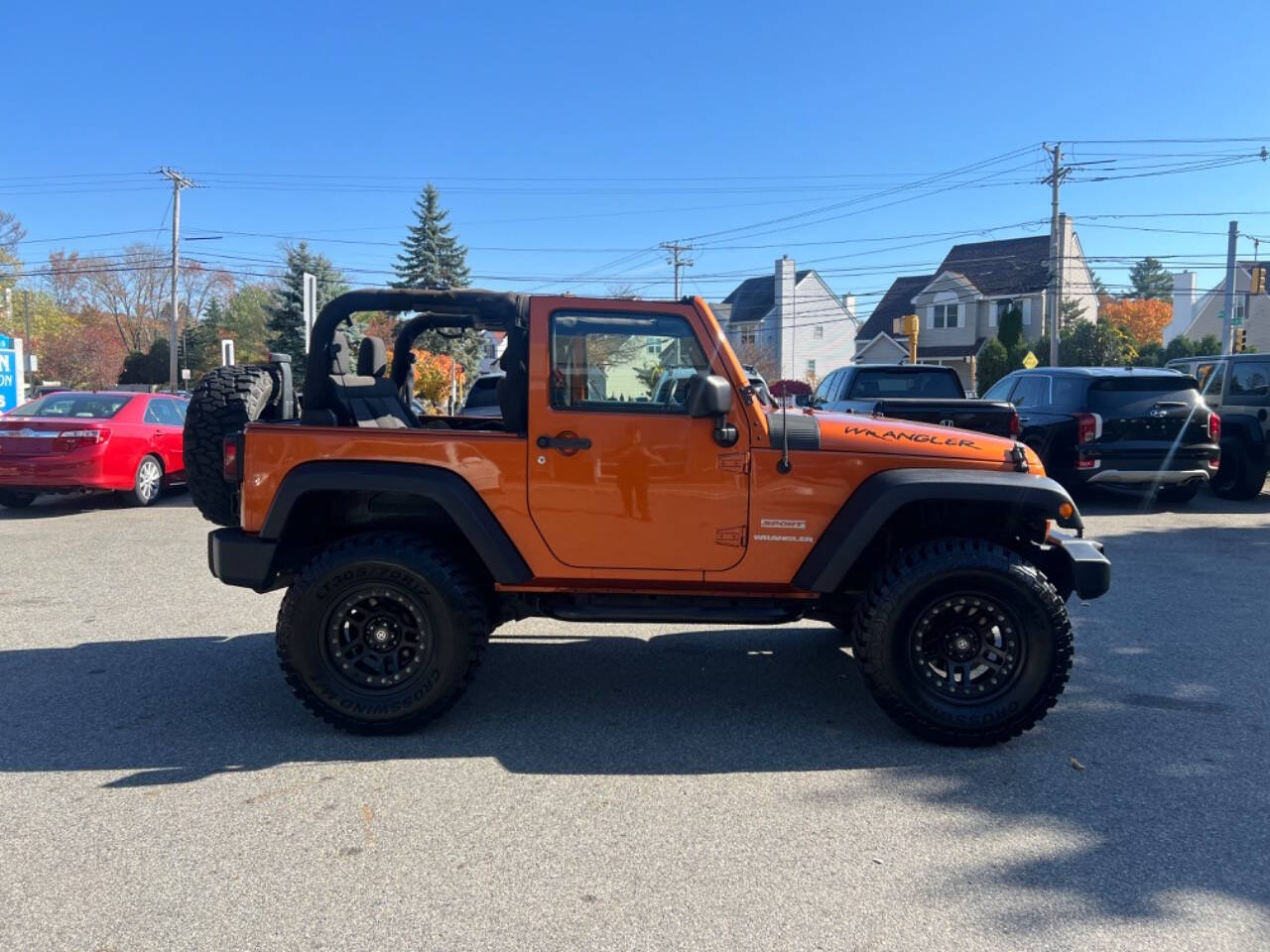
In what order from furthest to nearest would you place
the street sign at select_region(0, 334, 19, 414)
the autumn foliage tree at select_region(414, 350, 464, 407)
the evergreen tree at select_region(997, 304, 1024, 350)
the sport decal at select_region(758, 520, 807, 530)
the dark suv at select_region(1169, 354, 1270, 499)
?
the evergreen tree at select_region(997, 304, 1024, 350) < the autumn foliage tree at select_region(414, 350, 464, 407) < the street sign at select_region(0, 334, 19, 414) < the dark suv at select_region(1169, 354, 1270, 499) < the sport decal at select_region(758, 520, 807, 530)

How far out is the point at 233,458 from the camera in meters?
4.18

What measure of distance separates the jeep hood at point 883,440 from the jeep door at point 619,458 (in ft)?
0.89

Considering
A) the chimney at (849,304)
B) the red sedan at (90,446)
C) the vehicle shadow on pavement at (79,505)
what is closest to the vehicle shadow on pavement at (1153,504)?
the red sedan at (90,446)

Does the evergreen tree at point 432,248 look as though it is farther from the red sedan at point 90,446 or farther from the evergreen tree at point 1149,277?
the evergreen tree at point 1149,277

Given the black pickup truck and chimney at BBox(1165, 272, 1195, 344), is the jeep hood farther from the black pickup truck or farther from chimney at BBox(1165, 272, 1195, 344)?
chimney at BBox(1165, 272, 1195, 344)

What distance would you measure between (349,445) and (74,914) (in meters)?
1.99

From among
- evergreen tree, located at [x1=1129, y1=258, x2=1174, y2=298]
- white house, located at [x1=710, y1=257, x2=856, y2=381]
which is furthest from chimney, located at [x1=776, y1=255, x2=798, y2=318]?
evergreen tree, located at [x1=1129, y1=258, x2=1174, y2=298]

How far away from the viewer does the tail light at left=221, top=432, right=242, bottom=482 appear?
13.4 feet

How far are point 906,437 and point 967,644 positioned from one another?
977mm

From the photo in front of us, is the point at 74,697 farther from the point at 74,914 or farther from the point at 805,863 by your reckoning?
the point at 805,863

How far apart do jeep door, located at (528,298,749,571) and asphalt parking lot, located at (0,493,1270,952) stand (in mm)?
907

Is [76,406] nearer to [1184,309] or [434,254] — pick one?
[434,254]

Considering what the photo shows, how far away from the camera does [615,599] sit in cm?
427

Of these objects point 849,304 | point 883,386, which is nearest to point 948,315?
point 849,304
